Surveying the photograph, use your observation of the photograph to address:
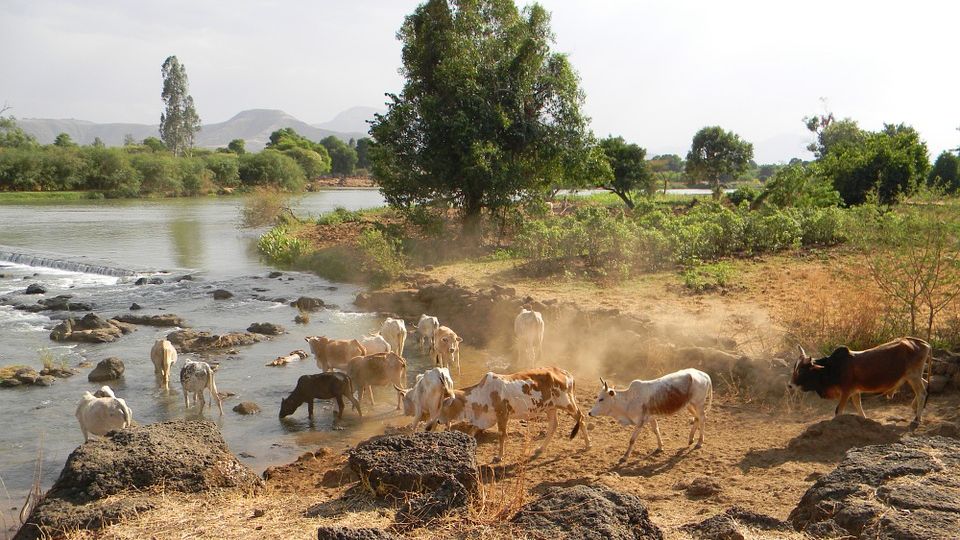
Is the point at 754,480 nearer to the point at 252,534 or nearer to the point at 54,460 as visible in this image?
the point at 252,534

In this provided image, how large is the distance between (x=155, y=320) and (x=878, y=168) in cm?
3073

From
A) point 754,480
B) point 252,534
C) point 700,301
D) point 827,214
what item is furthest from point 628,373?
point 827,214

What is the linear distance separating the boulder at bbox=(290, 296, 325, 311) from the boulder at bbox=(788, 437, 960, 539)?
1633 cm

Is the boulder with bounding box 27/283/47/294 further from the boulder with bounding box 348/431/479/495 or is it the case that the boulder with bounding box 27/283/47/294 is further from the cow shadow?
the cow shadow

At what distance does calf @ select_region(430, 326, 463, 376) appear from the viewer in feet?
Result: 46.6

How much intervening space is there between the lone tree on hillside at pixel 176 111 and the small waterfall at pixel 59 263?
281 feet

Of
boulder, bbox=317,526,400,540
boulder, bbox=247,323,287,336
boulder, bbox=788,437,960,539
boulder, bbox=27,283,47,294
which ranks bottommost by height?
A: boulder, bbox=27,283,47,294

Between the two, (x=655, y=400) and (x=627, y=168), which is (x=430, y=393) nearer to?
(x=655, y=400)

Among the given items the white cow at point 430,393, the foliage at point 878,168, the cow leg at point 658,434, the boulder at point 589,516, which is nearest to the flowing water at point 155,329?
→ the white cow at point 430,393

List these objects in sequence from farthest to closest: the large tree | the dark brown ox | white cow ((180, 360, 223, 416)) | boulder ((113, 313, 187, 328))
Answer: the large tree
boulder ((113, 313, 187, 328))
white cow ((180, 360, 223, 416))
the dark brown ox

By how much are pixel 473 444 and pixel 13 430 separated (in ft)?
28.2

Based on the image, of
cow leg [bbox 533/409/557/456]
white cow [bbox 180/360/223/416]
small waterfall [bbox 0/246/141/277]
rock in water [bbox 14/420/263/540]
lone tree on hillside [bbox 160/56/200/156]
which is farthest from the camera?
lone tree on hillside [bbox 160/56/200/156]

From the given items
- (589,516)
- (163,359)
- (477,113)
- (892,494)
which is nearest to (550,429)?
(589,516)

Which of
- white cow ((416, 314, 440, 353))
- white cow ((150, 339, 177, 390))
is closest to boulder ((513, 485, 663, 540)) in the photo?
white cow ((416, 314, 440, 353))
